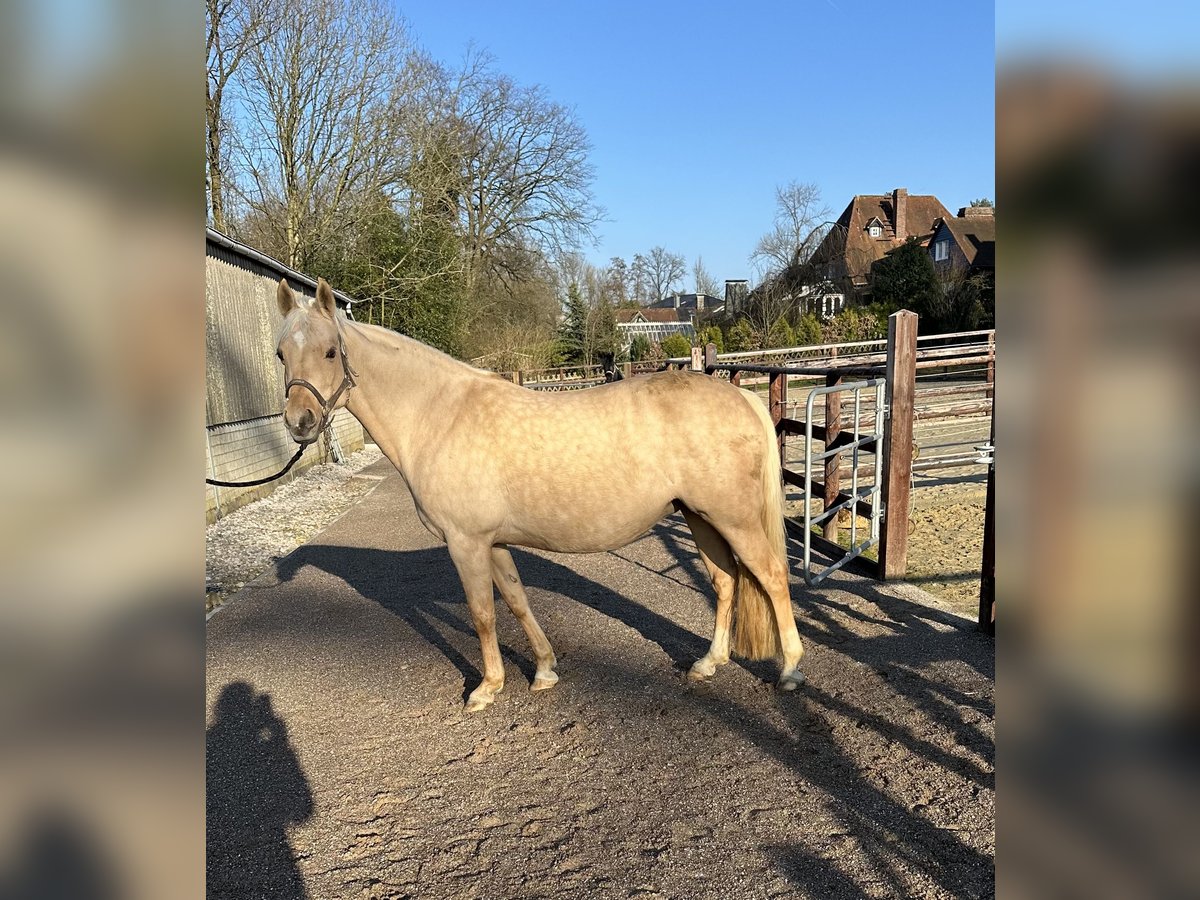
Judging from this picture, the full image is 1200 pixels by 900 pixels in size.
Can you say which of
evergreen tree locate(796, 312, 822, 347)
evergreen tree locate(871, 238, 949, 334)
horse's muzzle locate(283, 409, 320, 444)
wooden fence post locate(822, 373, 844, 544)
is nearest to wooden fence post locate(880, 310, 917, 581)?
wooden fence post locate(822, 373, 844, 544)

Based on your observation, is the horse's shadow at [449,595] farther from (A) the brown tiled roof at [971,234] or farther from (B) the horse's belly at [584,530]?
(A) the brown tiled roof at [971,234]

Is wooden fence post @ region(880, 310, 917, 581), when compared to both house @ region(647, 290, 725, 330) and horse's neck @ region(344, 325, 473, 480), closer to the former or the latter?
horse's neck @ region(344, 325, 473, 480)

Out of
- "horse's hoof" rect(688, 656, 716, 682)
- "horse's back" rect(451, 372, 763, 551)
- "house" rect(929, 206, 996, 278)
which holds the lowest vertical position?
"horse's hoof" rect(688, 656, 716, 682)

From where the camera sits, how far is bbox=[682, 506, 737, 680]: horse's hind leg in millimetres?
3769

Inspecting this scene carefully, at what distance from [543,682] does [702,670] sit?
0.80 m

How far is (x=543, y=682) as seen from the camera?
3.68 meters

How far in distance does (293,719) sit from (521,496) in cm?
153

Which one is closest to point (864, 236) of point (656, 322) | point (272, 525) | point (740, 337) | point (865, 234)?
point (865, 234)

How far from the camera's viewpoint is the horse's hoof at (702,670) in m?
3.65

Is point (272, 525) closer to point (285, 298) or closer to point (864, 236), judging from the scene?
point (285, 298)

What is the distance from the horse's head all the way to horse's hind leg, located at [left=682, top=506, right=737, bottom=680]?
1.81 meters

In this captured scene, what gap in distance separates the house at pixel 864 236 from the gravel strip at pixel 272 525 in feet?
89.7

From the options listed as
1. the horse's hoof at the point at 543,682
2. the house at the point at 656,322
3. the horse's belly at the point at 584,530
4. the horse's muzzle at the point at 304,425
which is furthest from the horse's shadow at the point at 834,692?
the house at the point at 656,322
